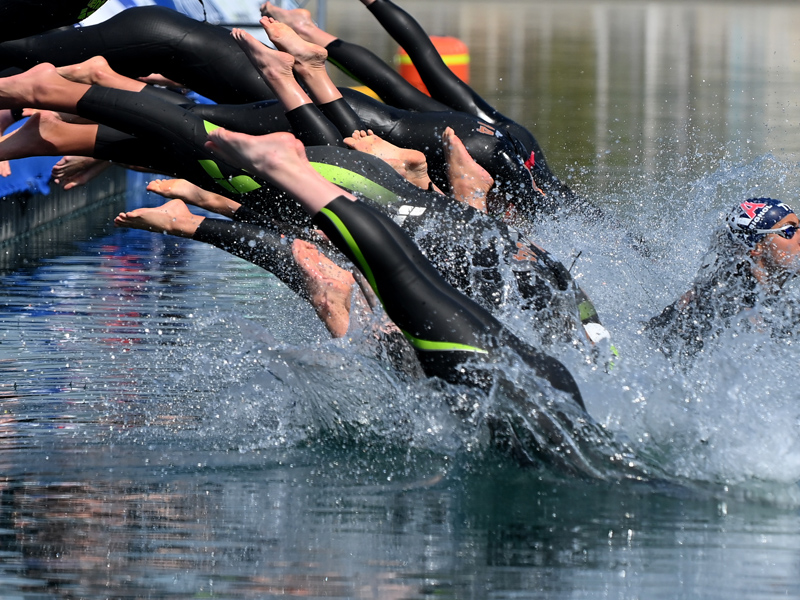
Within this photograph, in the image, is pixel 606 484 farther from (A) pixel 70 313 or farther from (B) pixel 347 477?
(A) pixel 70 313

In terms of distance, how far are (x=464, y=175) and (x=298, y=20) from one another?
1556 mm

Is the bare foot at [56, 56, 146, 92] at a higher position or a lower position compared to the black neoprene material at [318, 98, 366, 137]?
higher

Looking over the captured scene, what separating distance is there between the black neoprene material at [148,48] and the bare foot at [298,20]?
0.54 meters

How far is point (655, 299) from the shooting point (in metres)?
6.51


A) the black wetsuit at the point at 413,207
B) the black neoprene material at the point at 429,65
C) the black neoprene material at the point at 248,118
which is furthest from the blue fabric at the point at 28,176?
the black wetsuit at the point at 413,207

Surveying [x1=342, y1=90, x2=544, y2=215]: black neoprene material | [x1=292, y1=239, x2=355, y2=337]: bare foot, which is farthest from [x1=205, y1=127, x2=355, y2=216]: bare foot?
[x1=342, y1=90, x2=544, y2=215]: black neoprene material

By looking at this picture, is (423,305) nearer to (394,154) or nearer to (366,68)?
(394,154)

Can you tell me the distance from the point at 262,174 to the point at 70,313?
7.46 ft

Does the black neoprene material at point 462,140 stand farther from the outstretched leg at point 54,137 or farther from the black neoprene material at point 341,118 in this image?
the outstretched leg at point 54,137

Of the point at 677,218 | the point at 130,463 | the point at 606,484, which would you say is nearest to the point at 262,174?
the point at 130,463

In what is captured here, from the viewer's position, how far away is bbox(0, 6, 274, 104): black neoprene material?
5953mm

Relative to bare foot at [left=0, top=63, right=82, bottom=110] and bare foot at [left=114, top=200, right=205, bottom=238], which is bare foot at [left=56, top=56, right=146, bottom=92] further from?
bare foot at [left=114, top=200, right=205, bottom=238]

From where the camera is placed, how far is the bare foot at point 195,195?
5.93 meters

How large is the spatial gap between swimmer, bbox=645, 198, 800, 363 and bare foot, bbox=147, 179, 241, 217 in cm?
232
